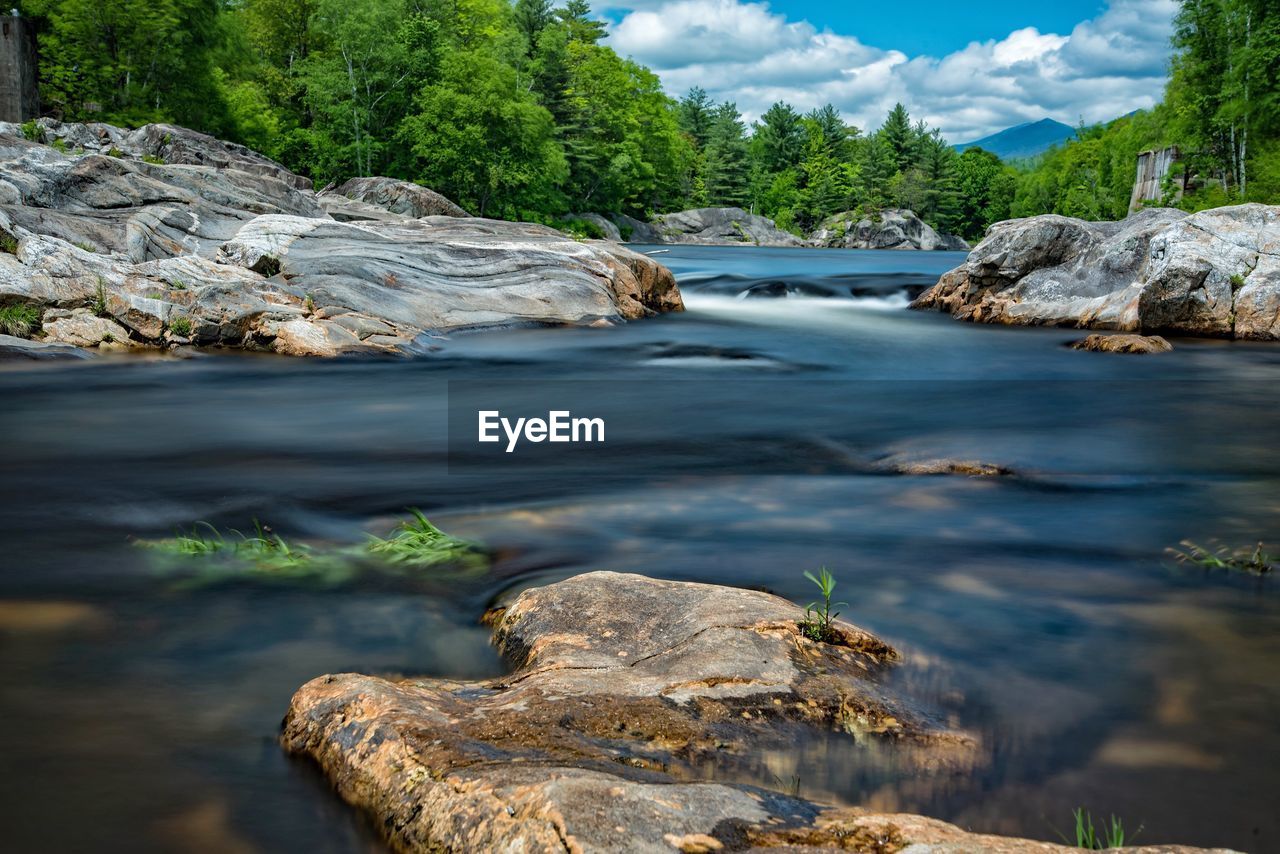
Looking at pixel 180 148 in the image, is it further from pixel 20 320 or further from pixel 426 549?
pixel 426 549

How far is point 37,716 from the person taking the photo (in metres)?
3.49

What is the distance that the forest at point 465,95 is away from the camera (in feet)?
115

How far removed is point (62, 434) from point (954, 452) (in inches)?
321

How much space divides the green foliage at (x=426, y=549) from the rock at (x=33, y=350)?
29.0ft

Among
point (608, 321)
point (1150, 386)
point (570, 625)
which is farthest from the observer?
point (608, 321)

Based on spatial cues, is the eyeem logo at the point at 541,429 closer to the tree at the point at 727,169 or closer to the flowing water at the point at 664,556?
the flowing water at the point at 664,556

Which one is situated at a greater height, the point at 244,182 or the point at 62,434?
the point at 244,182

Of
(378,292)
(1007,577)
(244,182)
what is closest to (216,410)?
(378,292)

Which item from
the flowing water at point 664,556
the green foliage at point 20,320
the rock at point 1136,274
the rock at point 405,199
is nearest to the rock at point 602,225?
the rock at point 405,199

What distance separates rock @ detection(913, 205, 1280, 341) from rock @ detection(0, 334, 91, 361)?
625 inches

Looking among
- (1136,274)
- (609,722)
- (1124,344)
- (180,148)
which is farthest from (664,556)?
(180,148)

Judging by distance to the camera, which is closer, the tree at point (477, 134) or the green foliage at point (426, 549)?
the green foliage at point (426, 549)

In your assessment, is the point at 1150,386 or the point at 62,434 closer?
the point at 62,434

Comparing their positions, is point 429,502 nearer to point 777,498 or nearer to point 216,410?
point 777,498
